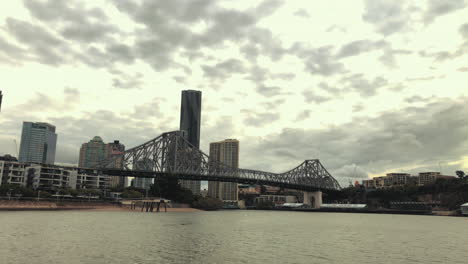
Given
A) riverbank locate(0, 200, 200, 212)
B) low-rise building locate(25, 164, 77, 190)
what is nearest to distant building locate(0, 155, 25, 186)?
low-rise building locate(25, 164, 77, 190)

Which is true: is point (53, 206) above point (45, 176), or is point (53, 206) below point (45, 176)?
below

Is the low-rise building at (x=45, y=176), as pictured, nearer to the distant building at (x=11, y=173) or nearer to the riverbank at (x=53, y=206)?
the distant building at (x=11, y=173)

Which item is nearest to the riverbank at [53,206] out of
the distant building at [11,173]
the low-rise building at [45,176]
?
the low-rise building at [45,176]

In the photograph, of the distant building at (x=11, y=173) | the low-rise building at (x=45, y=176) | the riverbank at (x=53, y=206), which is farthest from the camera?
the low-rise building at (x=45, y=176)

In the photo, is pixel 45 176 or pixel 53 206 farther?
pixel 45 176

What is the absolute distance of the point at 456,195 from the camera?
181875 mm

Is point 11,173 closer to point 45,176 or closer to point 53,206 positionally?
point 45,176

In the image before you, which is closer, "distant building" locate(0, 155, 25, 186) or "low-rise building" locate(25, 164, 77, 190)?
"distant building" locate(0, 155, 25, 186)

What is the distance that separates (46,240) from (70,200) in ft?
339

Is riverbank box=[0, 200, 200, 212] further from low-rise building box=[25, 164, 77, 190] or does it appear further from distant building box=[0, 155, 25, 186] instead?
distant building box=[0, 155, 25, 186]

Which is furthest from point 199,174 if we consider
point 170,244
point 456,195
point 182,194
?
point 170,244

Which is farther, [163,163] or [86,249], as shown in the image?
[163,163]

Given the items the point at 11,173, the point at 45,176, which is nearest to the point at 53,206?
the point at 45,176

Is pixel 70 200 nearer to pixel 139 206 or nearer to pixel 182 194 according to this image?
pixel 139 206
